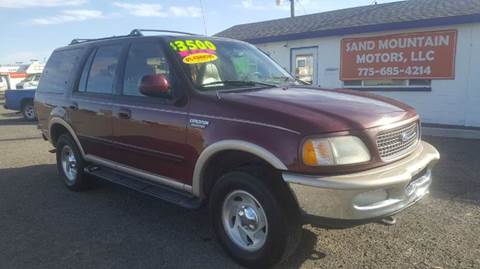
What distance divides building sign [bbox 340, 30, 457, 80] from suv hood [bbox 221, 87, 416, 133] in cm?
784

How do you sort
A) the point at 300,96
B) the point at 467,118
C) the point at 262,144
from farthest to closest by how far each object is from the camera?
1. the point at 467,118
2. the point at 300,96
3. the point at 262,144

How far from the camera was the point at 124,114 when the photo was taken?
176 inches

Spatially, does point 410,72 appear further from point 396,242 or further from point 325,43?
point 396,242

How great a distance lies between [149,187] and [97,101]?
1.35m

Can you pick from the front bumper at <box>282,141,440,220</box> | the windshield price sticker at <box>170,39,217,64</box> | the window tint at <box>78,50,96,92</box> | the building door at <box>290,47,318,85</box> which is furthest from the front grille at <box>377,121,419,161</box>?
the building door at <box>290,47,318,85</box>

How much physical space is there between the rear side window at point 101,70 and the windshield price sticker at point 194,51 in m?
0.95

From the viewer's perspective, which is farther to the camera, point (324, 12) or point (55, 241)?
point (324, 12)

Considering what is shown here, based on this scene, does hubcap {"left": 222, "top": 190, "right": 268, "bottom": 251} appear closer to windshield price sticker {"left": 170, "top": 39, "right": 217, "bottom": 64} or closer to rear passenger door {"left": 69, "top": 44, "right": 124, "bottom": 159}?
windshield price sticker {"left": 170, "top": 39, "right": 217, "bottom": 64}

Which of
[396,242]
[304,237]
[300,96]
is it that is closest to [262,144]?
[300,96]

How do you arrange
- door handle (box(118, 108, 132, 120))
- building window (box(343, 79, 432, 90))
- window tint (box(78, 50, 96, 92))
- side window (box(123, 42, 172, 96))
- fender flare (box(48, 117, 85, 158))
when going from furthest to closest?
building window (box(343, 79, 432, 90)) < fender flare (box(48, 117, 85, 158)) < window tint (box(78, 50, 96, 92)) < door handle (box(118, 108, 132, 120)) < side window (box(123, 42, 172, 96))

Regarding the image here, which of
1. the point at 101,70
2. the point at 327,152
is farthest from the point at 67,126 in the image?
the point at 327,152

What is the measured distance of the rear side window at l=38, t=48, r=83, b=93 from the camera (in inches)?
224

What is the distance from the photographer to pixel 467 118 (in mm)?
10469

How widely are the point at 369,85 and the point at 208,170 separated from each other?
9561 millimetres
